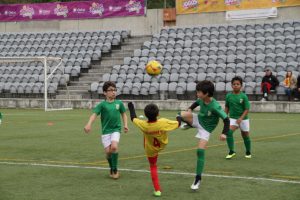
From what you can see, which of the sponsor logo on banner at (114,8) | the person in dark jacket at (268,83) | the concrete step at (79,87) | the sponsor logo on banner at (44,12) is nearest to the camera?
the person in dark jacket at (268,83)

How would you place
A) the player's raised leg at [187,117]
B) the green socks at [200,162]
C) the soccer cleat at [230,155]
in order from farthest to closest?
1. the soccer cleat at [230,155]
2. the player's raised leg at [187,117]
3. the green socks at [200,162]

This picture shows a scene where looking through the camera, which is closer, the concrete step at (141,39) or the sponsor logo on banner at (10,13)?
the concrete step at (141,39)

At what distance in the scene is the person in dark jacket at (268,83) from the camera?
2617 centimetres

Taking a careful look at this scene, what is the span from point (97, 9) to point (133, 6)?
2919 millimetres

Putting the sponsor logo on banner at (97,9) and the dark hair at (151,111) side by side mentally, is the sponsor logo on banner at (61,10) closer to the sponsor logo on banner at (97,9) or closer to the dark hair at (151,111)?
the sponsor logo on banner at (97,9)

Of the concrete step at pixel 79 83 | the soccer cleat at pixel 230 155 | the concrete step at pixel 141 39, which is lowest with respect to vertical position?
the soccer cleat at pixel 230 155

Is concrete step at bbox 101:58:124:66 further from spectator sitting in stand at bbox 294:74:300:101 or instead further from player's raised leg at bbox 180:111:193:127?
player's raised leg at bbox 180:111:193:127

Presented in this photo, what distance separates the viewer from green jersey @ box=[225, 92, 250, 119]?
12055 mm

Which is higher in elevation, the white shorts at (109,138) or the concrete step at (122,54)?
the concrete step at (122,54)

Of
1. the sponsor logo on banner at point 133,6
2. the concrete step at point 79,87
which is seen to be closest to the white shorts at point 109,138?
the concrete step at point 79,87

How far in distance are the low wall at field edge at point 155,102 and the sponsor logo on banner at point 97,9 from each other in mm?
10846

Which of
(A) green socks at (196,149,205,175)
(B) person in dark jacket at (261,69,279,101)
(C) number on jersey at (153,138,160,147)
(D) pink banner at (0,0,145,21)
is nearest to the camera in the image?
(C) number on jersey at (153,138,160,147)

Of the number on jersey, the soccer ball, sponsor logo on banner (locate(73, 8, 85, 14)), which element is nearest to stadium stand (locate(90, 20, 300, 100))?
sponsor logo on banner (locate(73, 8, 85, 14))

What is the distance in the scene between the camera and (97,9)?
134ft
